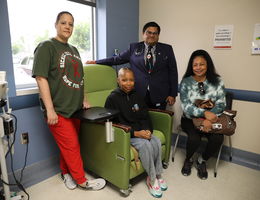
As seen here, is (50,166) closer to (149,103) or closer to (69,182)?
(69,182)

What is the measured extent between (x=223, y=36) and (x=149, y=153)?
154 cm

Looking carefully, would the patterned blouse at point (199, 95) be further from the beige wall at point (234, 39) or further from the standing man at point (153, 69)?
the beige wall at point (234, 39)

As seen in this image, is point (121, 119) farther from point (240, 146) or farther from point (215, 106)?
point (240, 146)

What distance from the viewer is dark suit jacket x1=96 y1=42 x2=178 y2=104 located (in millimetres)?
2303

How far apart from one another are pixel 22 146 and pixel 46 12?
1.30m

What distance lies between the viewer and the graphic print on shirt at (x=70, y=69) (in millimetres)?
1719

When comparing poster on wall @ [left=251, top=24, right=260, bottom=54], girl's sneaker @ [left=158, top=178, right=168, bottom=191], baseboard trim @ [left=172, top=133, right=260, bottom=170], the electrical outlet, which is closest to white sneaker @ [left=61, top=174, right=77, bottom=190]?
the electrical outlet

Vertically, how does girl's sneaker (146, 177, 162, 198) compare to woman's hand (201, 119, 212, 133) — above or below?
below

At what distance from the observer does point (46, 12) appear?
223cm

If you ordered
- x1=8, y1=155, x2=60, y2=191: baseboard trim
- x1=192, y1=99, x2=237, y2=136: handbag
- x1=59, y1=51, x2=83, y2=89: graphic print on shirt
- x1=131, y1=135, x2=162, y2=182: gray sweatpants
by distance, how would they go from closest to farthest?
x1=59, y1=51, x2=83, y2=89: graphic print on shirt, x1=131, y1=135, x2=162, y2=182: gray sweatpants, x1=8, y1=155, x2=60, y2=191: baseboard trim, x1=192, y1=99, x2=237, y2=136: handbag

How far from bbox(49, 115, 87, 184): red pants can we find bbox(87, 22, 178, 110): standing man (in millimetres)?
817

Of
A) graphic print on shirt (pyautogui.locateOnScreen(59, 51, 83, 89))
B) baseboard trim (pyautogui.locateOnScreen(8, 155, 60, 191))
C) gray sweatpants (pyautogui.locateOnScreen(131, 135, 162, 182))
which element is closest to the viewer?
graphic print on shirt (pyautogui.locateOnScreen(59, 51, 83, 89))

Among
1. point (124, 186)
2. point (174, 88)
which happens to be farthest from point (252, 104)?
point (124, 186)

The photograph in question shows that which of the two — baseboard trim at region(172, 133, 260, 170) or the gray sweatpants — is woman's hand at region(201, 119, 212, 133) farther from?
baseboard trim at region(172, 133, 260, 170)
